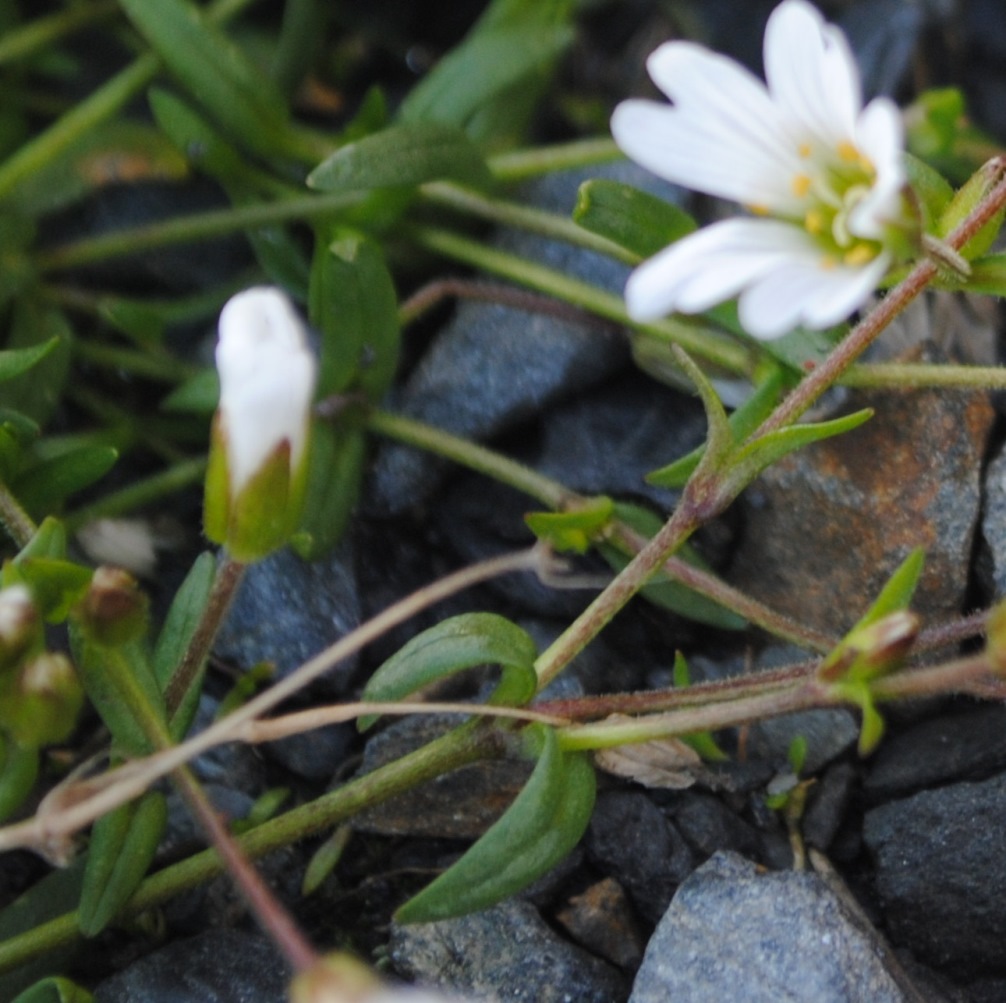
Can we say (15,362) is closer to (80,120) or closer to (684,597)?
(80,120)

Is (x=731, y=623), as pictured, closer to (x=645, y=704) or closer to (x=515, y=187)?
(x=645, y=704)

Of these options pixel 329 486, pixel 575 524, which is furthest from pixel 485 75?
pixel 575 524

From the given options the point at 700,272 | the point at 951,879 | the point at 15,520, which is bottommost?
the point at 951,879

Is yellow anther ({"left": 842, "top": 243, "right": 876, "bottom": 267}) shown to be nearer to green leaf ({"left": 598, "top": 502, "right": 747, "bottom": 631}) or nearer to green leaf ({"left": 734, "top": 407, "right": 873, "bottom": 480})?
green leaf ({"left": 734, "top": 407, "right": 873, "bottom": 480})

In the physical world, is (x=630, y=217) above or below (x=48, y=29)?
below

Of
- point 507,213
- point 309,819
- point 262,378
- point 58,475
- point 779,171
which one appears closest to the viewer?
point 262,378

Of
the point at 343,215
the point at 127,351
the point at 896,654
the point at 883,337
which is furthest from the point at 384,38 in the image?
the point at 896,654
